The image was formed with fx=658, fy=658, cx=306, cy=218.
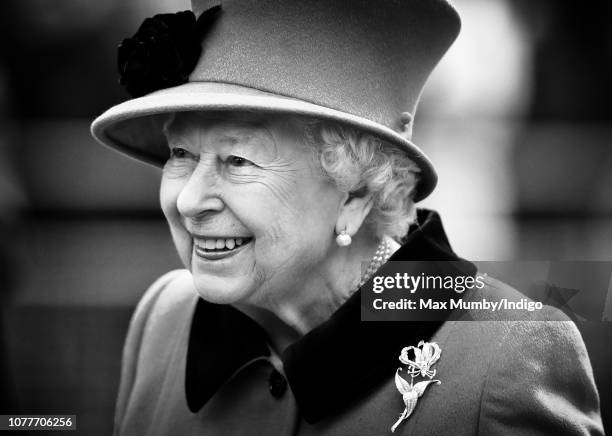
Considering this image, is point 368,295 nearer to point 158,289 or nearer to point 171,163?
point 171,163

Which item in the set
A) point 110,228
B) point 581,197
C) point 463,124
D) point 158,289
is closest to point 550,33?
point 463,124

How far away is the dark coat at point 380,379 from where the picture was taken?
69.6 inches

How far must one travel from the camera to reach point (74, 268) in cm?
623

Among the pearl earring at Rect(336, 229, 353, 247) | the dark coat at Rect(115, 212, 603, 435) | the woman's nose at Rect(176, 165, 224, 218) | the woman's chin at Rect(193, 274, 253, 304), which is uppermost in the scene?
the woman's nose at Rect(176, 165, 224, 218)

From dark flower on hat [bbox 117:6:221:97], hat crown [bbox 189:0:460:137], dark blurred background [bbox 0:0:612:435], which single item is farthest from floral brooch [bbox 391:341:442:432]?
dark blurred background [bbox 0:0:612:435]

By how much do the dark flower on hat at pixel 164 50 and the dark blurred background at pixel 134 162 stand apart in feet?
13.5

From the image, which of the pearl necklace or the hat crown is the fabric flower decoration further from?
the hat crown

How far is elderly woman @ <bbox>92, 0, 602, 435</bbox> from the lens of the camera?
181 centimetres

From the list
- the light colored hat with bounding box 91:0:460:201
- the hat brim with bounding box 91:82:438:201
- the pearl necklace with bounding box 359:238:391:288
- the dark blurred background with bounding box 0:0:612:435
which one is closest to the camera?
the hat brim with bounding box 91:82:438:201

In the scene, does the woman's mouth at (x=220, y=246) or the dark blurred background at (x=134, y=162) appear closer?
the woman's mouth at (x=220, y=246)

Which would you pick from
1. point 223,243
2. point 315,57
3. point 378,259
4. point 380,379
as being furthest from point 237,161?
point 380,379

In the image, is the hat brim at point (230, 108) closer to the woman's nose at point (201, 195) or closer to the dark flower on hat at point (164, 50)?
the dark flower on hat at point (164, 50)

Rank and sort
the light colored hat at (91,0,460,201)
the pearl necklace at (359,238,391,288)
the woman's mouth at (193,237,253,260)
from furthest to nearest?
the pearl necklace at (359,238,391,288) → the woman's mouth at (193,237,253,260) → the light colored hat at (91,0,460,201)

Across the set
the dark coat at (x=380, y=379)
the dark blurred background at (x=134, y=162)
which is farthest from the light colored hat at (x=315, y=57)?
the dark blurred background at (x=134, y=162)
